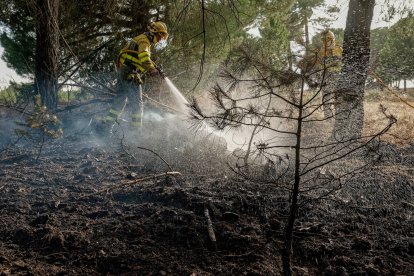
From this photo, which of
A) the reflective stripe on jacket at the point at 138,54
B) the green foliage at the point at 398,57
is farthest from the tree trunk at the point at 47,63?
the green foliage at the point at 398,57

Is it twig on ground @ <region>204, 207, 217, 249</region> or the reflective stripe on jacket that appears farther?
the reflective stripe on jacket

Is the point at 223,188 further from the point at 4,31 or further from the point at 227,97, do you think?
the point at 4,31

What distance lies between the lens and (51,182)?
14.3 ft

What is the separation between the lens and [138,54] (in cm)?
652

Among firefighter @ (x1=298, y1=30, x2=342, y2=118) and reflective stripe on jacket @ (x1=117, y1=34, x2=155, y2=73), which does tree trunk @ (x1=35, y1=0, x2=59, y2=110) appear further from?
firefighter @ (x1=298, y1=30, x2=342, y2=118)

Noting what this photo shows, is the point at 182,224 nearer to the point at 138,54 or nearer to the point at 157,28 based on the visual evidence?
the point at 138,54

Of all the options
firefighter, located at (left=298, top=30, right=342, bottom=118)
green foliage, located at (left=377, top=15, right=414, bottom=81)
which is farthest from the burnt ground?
green foliage, located at (left=377, top=15, right=414, bottom=81)

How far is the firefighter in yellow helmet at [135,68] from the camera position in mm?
6496

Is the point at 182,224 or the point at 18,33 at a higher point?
the point at 18,33

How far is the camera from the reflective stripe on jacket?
6.43 m

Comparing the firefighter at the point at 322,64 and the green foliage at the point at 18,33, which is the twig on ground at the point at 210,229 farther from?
the green foliage at the point at 18,33

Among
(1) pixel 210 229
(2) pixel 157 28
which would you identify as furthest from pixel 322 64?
(2) pixel 157 28

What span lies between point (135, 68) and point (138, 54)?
0.41 meters

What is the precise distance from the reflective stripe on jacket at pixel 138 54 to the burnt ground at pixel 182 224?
7.98 ft
